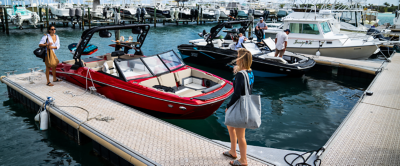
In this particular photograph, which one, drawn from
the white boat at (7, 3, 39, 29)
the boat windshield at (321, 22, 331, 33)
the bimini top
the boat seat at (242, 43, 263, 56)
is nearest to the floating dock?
the boat windshield at (321, 22, 331, 33)

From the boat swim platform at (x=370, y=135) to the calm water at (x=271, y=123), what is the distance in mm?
970

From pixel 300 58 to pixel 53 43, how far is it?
31.3 ft

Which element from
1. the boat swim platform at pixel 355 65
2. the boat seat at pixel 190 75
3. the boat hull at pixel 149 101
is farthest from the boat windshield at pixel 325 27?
the boat hull at pixel 149 101

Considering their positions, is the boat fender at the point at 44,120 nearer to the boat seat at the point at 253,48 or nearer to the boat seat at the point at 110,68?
the boat seat at the point at 110,68

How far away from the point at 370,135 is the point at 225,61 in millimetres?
7633

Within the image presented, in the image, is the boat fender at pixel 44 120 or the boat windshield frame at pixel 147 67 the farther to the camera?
the boat windshield frame at pixel 147 67

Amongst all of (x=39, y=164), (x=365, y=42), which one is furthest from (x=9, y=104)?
(x=365, y=42)

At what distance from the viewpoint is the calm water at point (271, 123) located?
5.74 m

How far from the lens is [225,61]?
12438 millimetres

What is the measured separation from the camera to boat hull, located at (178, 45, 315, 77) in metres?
11.2

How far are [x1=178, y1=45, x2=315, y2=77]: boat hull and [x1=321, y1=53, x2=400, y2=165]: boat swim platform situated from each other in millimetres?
3548

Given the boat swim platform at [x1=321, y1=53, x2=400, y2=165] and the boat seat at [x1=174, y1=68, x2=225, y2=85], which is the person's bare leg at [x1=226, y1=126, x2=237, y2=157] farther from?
the boat seat at [x1=174, y1=68, x2=225, y2=85]

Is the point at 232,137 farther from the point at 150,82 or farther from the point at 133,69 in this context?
the point at 133,69

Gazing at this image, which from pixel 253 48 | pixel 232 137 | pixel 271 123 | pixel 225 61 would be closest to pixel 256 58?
pixel 253 48
